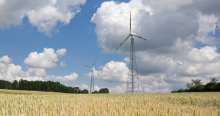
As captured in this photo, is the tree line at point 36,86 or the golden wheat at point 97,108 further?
the tree line at point 36,86

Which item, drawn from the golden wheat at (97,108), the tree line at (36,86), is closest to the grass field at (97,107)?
the golden wheat at (97,108)

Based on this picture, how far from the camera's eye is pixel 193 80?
285 ft

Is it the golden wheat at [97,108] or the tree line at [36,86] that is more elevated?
the golden wheat at [97,108]

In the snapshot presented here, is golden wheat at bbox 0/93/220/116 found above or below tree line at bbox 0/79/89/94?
above

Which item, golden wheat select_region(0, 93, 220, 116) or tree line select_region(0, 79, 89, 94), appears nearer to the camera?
golden wheat select_region(0, 93, 220, 116)

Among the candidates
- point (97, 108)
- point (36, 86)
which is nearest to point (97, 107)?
point (97, 108)

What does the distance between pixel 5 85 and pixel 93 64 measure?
11966cm

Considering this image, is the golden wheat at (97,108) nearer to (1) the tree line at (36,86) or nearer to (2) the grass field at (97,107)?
(2) the grass field at (97,107)

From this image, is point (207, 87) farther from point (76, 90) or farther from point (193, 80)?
point (76, 90)

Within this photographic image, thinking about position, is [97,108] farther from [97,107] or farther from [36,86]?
[36,86]

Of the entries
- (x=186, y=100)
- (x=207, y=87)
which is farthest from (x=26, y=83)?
(x=186, y=100)

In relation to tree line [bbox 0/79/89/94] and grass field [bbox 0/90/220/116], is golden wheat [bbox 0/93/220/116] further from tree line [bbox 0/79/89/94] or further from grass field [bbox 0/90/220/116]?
tree line [bbox 0/79/89/94]

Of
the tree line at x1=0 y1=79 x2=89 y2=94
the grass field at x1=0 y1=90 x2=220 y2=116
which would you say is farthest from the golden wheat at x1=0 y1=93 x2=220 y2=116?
the tree line at x1=0 y1=79 x2=89 y2=94

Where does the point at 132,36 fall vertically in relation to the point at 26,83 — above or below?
above
